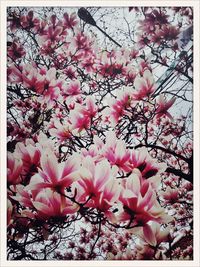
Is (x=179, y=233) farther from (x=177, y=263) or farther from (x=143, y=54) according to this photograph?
(x=143, y=54)

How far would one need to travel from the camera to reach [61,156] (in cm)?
168

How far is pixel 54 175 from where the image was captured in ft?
5.32

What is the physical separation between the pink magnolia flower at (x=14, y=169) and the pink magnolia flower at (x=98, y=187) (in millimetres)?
278

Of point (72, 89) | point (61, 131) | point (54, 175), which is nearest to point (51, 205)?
point (54, 175)

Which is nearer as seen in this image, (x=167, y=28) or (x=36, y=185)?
(x=36, y=185)

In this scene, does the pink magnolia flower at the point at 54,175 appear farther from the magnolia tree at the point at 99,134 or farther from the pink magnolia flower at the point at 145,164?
the pink magnolia flower at the point at 145,164

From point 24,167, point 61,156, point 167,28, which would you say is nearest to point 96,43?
point 167,28

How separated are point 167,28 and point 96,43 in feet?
1.18

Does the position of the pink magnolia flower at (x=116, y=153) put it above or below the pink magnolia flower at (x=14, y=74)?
below

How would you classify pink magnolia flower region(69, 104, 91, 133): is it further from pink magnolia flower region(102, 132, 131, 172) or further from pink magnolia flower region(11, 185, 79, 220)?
pink magnolia flower region(11, 185, 79, 220)

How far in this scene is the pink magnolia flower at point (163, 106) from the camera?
1.72 m

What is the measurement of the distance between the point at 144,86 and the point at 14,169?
75 cm

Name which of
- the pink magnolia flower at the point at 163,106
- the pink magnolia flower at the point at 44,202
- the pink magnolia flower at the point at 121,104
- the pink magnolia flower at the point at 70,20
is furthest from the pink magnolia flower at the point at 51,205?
the pink magnolia flower at the point at 70,20

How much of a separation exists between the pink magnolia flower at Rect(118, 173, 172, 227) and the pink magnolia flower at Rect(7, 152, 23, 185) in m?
0.49
